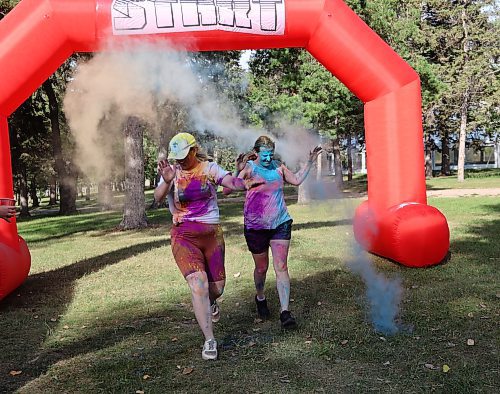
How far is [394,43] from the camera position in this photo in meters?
20.2

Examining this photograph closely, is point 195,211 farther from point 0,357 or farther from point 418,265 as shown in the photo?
point 418,265

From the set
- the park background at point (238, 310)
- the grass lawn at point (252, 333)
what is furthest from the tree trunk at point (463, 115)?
the grass lawn at point (252, 333)

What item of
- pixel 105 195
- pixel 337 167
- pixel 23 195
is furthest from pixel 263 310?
pixel 105 195

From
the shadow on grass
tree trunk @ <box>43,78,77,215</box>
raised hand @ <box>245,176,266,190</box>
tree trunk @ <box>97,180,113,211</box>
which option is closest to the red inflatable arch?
the shadow on grass

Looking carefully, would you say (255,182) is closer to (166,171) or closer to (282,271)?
(282,271)

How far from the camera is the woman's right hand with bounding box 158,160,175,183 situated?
4.23 metres

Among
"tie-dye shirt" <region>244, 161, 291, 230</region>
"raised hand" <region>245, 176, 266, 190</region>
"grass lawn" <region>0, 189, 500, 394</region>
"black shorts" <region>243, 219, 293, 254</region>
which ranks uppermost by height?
"raised hand" <region>245, 176, 266, 190</region>

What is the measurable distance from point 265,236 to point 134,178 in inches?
384

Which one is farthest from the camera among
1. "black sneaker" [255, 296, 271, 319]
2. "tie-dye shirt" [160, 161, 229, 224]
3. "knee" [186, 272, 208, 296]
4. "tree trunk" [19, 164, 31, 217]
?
"tree trunk" [19, 164, 31, 217]

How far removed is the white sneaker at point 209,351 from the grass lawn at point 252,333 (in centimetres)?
7

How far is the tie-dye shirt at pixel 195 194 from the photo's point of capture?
4230 mm

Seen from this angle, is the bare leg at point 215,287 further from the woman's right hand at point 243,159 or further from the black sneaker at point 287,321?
the woman's right hand at point 243,159

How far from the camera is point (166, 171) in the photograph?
168 inches

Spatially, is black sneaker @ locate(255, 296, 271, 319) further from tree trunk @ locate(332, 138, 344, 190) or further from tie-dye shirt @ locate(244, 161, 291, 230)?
tree trunk @ locate(332, 138, 344, 190)
